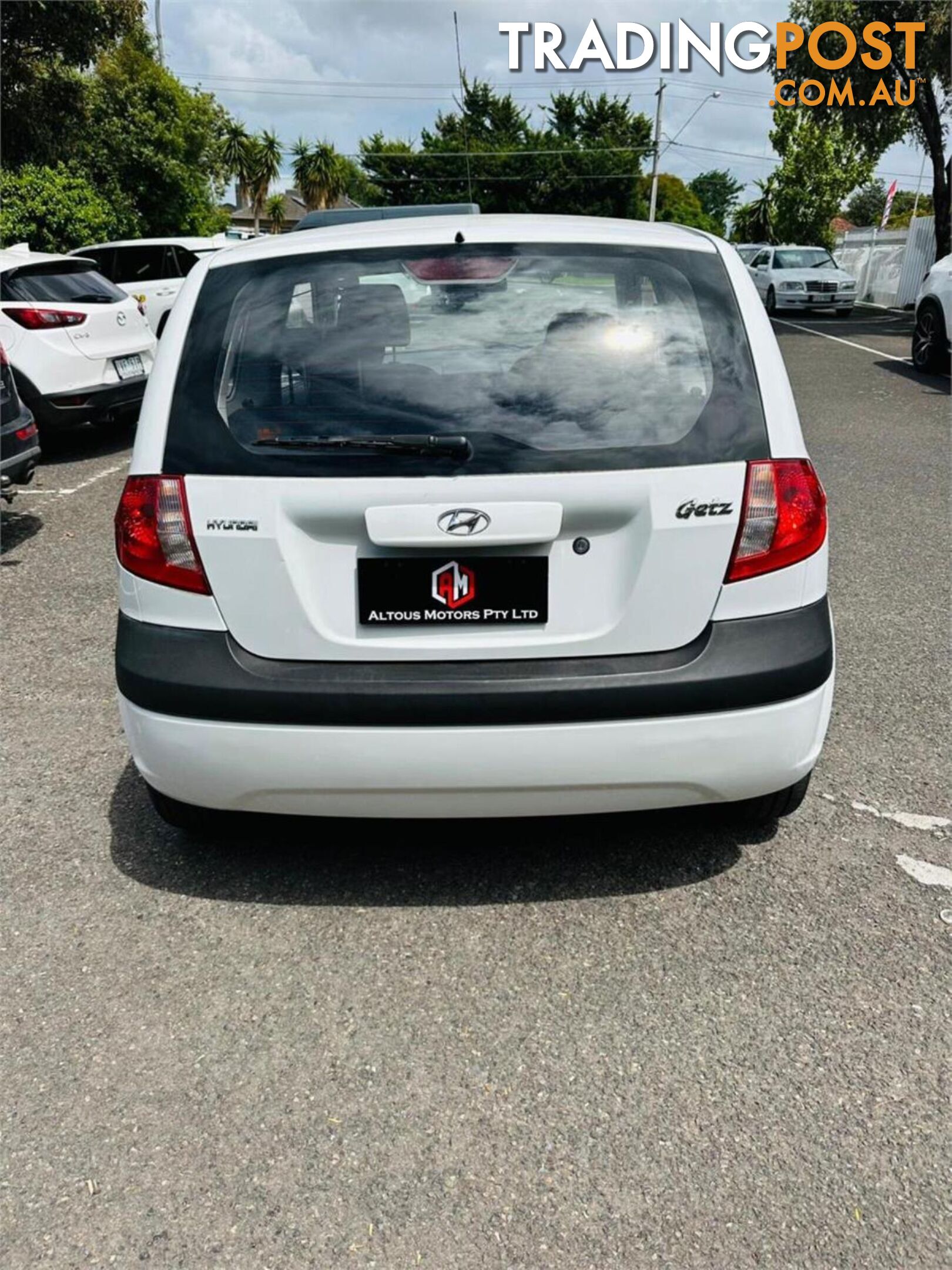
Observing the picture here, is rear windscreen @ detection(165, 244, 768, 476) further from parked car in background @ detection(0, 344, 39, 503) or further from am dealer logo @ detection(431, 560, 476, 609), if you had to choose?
parked car in background @ detection(0, 344, 39, 503)

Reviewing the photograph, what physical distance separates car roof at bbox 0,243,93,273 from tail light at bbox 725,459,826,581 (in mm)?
7588

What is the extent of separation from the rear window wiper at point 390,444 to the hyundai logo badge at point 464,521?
0.42ft

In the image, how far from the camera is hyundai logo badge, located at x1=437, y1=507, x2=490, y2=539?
102 inches

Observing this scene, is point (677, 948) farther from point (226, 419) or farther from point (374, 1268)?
point (226, 419)

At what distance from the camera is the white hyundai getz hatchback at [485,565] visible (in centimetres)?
262

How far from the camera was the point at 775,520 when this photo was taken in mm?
2713

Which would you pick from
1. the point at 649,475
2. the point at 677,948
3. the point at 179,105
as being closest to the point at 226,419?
the point at 649,475

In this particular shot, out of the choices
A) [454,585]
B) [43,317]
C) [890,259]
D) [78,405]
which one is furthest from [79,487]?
[890,259]

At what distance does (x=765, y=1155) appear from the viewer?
215cm

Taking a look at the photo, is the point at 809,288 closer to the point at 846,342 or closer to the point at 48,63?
the point at 846,342

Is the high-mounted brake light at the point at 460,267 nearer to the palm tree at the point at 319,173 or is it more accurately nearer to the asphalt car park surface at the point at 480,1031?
the asphalt car park surface at the point at 480,1031

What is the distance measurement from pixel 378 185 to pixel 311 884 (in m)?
74.6

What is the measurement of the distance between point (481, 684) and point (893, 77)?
24923 millimetres

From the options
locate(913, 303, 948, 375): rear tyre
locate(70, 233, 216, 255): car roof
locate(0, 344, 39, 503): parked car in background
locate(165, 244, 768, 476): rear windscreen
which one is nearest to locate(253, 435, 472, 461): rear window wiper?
locate(165, 244, 768, 476): rear windscreen
